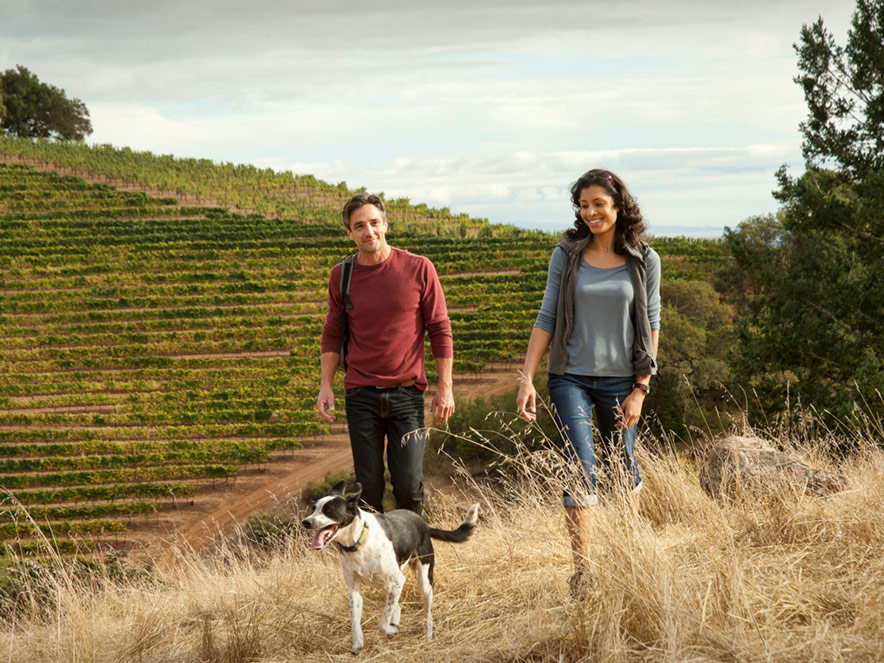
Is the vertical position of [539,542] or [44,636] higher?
[539,542]

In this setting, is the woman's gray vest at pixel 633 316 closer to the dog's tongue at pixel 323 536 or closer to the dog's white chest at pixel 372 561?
the dog's white chest at pixel 372 561

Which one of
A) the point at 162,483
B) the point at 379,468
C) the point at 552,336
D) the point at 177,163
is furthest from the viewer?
the point at 177,163

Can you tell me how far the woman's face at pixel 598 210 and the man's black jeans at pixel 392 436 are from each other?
44.8 inches

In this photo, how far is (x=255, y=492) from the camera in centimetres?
2014

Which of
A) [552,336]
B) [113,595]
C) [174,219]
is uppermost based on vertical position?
[174,219]

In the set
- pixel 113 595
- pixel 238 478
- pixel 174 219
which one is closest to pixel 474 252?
pixel 174 219

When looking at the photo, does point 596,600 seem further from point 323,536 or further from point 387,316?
point 387,316

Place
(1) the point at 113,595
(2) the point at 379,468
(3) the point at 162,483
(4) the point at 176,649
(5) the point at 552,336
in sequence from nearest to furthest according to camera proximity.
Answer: (4) the point at 176,649
(5) the point at 552,336
(2) the point at 379,468
(1) the point at 113,595
(3) the point at 162,483

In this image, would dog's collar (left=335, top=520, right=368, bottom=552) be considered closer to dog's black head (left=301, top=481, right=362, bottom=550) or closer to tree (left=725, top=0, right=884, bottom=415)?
dog's black head (left=301, top=481, right=362, bottom=550)

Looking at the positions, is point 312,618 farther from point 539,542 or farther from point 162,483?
point 162,483

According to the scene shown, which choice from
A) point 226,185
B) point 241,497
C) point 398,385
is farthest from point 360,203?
point 226,185

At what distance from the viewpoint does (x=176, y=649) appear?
125 inches

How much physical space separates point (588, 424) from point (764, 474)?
1.53 metres

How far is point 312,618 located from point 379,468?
736 millimetres
